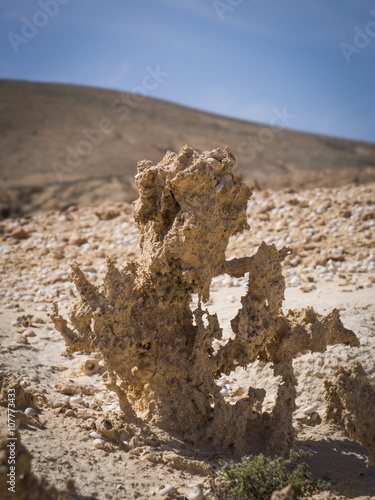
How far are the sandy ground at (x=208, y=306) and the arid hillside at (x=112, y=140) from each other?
5.53 meters

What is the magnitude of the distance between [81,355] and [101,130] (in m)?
25.4

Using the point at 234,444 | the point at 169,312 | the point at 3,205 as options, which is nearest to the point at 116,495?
the point at 234,444

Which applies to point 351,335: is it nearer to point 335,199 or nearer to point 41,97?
point 335,199

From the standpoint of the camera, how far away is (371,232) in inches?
357

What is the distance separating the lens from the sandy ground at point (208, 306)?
12.5ft

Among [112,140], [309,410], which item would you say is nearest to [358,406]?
[309,410]

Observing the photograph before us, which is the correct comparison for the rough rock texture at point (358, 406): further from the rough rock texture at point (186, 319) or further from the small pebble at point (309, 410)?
the small pebble at point (309, 410)

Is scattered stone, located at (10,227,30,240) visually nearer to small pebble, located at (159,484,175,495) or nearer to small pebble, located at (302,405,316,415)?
small pebble, located at (302,405,316,415)

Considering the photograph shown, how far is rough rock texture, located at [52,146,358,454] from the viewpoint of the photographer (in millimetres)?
4238

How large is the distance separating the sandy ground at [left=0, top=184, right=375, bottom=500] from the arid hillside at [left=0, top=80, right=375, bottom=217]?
5532 mm

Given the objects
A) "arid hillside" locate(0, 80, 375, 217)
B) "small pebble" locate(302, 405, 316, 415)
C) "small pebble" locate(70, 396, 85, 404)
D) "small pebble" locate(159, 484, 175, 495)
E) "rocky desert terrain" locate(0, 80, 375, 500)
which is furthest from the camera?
"arid hillside" locate(0, 80, 375, 217)

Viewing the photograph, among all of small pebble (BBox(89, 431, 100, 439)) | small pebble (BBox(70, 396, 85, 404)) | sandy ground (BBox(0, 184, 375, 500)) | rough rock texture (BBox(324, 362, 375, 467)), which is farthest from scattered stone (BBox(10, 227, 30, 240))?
rough rock texture (BBox(324, 362, 375, 467))

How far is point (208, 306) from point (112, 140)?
23311mm

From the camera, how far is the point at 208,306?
7.29 meters
